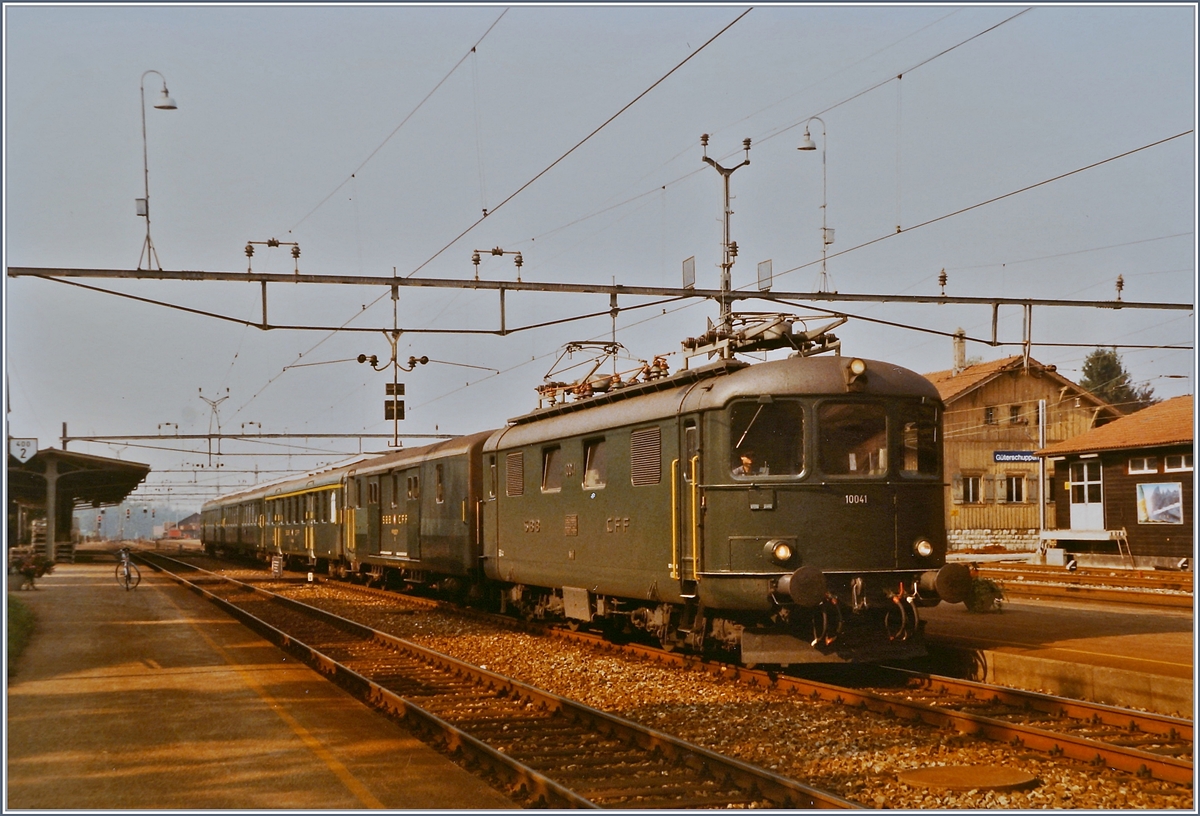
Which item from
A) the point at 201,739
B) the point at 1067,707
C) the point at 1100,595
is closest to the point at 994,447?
the point at 1100,595

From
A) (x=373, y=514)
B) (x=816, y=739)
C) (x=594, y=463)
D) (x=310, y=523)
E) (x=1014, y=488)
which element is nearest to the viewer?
(x=816, y=739)

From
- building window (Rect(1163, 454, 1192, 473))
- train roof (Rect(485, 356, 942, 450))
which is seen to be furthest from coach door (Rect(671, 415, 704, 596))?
building window (Rect(1163, 454, 1192, 473))

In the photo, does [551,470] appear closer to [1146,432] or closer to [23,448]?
[23,448]

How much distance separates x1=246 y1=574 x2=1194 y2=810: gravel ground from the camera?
7.57 meters

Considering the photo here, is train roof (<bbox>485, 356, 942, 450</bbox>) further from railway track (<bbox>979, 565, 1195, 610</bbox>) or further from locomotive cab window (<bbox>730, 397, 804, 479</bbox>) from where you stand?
railway track (<bbox>979, 565, 1195, 610</bbox>)

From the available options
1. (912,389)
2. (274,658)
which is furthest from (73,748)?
(912,389)

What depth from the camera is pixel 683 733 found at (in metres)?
9.66

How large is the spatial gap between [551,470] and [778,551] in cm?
551

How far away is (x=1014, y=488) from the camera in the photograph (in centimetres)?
4881

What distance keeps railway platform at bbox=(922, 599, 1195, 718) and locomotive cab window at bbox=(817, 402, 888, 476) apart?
2259 mm

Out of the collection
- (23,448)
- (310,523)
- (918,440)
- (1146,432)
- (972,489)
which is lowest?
(310,523)

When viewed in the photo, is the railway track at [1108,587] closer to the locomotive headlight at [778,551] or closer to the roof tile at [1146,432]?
the roof tile at [1146,432]

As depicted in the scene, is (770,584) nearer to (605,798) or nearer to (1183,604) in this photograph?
(605,798)

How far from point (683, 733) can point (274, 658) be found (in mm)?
7309
